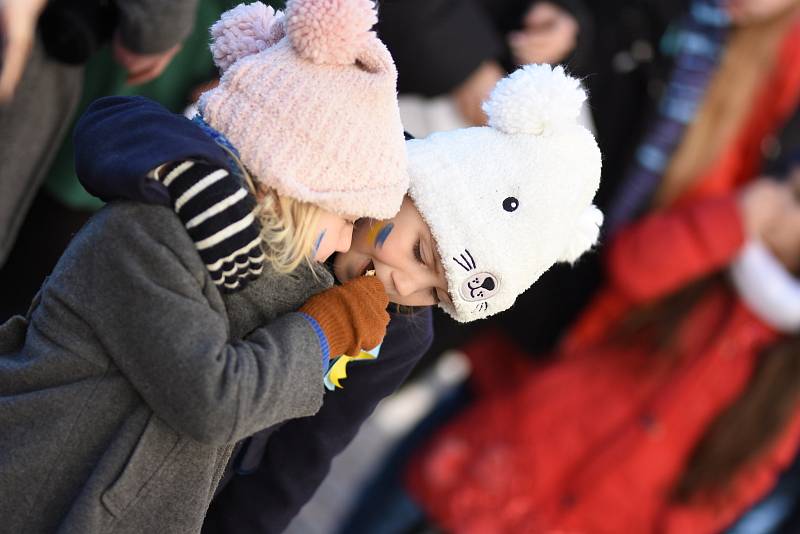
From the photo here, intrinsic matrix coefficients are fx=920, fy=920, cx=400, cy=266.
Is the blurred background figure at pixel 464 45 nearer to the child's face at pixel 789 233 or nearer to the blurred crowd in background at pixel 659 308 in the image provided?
the blurred crowd in background at pixel 659 308

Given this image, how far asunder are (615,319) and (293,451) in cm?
125

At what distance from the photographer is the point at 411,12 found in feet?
5.96

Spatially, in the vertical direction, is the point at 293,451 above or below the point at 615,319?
above

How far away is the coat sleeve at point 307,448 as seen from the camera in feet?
4.56

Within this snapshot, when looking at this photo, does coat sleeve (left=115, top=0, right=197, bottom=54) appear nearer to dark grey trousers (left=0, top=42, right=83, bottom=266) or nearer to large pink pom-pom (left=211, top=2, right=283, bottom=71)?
dark grey trousers (left=0, top=42, right=83, bottom=266)

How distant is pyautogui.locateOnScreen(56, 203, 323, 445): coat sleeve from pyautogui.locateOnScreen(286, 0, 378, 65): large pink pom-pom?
→ 26 centimetres

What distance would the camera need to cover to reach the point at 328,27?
3.49ft

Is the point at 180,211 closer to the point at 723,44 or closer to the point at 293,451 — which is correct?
the point at 293,451

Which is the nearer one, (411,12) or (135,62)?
(135,62)

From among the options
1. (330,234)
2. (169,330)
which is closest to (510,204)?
(330,234)

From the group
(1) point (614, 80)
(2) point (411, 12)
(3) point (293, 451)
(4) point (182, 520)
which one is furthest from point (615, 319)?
(4) point (182, 520)

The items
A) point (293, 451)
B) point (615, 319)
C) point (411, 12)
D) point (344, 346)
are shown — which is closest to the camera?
point (344, 346)

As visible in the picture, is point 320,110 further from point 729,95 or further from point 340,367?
point 729,95

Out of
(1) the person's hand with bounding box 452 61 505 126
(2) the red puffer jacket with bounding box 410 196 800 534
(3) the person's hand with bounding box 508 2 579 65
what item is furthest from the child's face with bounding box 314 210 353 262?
(2) the red puffer jacket with bounding box 410 196 800 534
